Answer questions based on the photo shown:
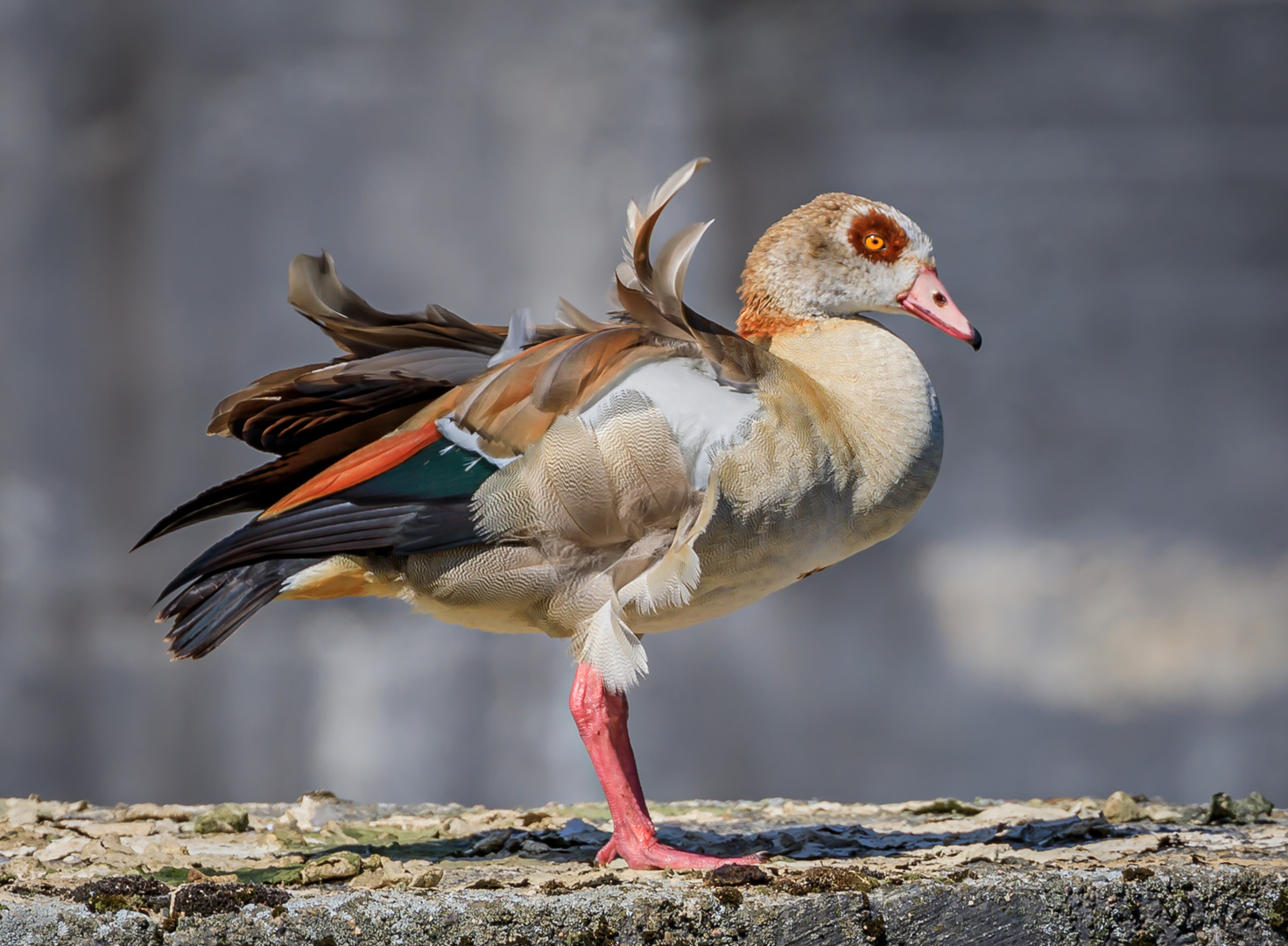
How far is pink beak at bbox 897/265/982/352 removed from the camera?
1864 mm

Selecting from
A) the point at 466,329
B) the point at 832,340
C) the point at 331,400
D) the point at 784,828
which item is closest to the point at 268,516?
the point at 331,400

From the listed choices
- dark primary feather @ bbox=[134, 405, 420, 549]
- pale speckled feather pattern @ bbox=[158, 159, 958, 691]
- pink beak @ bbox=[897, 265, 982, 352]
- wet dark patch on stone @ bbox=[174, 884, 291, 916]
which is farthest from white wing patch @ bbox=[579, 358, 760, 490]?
wet dark patch on stone @ bbox=[174, 884, 291, 916]

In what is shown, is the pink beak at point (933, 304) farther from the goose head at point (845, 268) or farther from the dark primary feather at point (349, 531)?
the dark primary feather at point (349, 531)

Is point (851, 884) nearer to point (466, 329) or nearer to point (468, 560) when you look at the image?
point (468, 560)

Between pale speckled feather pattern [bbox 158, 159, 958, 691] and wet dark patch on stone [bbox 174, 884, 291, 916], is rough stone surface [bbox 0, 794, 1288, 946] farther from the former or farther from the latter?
pale speckled feather pattern [bbox 158, 159, 958, 691]

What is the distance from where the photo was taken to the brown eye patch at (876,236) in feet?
6.03

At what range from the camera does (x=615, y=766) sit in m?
1.65

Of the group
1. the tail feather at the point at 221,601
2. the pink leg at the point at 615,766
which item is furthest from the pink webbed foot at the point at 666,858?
the tail feather at the point at 221,601

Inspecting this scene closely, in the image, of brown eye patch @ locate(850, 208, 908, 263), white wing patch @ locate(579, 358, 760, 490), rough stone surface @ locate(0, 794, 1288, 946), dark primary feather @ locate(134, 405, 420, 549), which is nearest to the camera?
rough stone surface @ locate(0, 794, 1288, 946)

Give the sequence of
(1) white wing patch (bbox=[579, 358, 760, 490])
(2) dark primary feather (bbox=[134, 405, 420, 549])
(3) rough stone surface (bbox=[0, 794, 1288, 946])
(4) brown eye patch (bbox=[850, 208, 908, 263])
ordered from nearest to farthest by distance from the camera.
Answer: (3) rough stone surface (bbox=[0, 794, 1288, 946]) < (1) white wing patch (bbox=[579, 358, 760, 490]) < (2) dark primary feather (bbox=[134, 405, 420, 549]) < (4) brown eye patch (bbox=[850, 208, 908, 263])

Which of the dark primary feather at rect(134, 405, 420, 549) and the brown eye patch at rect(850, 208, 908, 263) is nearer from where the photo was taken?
the dark primary feather at rect(134, 405, 420, 549)

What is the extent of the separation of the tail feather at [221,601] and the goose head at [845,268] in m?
0.76

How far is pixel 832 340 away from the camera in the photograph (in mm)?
1807

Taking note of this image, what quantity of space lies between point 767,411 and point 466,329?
1.49 ft
